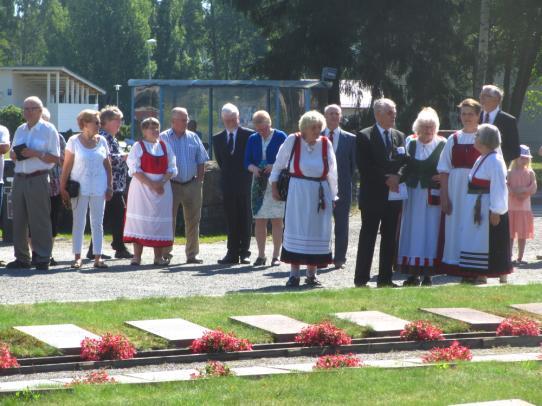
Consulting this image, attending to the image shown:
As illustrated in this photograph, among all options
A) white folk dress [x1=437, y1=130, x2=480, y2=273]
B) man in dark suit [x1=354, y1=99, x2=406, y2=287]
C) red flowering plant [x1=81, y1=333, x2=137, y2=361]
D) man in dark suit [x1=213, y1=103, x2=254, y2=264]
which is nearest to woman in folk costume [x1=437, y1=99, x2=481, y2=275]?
white folk dress [x1=437, y1=130, x2=480, y2=273]

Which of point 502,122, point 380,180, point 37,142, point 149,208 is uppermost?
point 502,122

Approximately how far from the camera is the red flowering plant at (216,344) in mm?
8672

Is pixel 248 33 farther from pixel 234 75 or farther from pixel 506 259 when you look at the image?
pixel 506 259

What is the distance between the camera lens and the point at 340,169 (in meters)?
14.9

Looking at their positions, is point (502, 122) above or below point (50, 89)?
below

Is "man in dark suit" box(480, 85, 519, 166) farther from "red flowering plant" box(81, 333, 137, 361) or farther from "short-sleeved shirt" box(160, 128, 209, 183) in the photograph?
"red flowering plant" box(81, 333, 137, 361)

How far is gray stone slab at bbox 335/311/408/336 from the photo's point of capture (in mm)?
9398

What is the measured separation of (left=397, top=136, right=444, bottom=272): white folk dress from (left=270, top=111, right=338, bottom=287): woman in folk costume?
33.6 inches

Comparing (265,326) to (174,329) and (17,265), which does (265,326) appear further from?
(17,265)

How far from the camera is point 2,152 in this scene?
14484 millimetres

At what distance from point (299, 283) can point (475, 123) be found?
2.38 meters

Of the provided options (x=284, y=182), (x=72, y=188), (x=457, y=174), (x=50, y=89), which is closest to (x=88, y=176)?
(x=72, y=188)

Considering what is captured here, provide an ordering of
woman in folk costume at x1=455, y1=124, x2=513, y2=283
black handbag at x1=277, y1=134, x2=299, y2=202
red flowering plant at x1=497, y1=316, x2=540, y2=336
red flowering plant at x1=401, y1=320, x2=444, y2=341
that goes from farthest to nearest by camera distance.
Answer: black handbag at x1=277, y1=134, x2=299, y2=202 < woman in folk costume at x1=455, y1=124, x2=513, y2=283 < red flowering plant at x1=497, y1=316, x2=540, y2=336 < red flowering plant at x1=401, y1=320, x2=444, y2=341

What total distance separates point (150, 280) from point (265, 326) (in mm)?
4211
